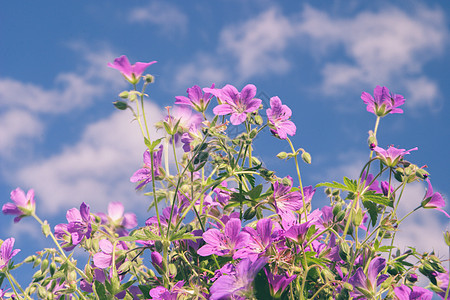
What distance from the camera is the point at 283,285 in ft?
4.81

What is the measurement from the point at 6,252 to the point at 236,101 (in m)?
1.14

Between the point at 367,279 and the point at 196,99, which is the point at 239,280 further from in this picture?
the point at 196,99

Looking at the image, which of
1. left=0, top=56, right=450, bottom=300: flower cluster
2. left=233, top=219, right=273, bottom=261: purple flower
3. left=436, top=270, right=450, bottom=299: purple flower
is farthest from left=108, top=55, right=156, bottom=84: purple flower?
left=436, top=270, right=450, bottom=299: purple flower

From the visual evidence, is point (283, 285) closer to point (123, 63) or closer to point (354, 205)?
point (354, 205)

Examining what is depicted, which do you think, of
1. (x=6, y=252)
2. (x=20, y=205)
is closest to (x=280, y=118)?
(x=20, y=205)

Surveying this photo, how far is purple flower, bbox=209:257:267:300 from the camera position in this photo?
1409mm

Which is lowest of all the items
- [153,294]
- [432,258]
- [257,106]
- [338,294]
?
[153,294]

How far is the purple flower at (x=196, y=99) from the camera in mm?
1840

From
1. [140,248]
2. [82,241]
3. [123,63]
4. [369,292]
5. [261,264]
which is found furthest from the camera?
[82,241]

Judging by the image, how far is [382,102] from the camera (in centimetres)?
193

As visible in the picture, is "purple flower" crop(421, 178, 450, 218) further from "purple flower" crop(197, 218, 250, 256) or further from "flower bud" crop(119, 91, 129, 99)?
"flower bud" crop(119, 91, 129, 99)

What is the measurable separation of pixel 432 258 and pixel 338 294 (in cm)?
40

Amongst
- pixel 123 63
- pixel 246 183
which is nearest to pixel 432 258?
pixel 246 183

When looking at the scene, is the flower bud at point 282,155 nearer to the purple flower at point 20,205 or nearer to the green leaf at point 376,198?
the green leaf at point 376,198
